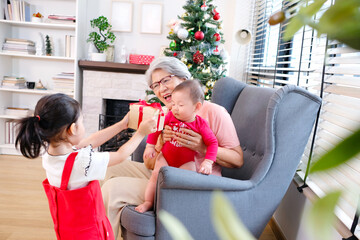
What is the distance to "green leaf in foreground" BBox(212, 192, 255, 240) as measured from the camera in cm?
14

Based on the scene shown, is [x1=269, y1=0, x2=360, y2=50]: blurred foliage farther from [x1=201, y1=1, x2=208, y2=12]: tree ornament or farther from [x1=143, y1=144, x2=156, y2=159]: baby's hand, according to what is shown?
[x1=201, y1=1, x2=208, y2=12]: tree ornament

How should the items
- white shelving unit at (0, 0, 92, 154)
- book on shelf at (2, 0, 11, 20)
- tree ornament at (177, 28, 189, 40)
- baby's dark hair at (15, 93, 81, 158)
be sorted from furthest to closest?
white shelving unit at (0, 0, 92, 154), book on shelf at (2, 0, 11, 20), tree ornament at (177, 28, 189, 40), baby's dark hair at (15, 93, 81, 158)

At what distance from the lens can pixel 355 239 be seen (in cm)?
136

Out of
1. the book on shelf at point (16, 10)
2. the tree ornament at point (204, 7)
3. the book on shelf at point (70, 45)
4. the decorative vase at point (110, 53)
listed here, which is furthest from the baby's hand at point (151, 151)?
the book on shelf at point (16, 10)

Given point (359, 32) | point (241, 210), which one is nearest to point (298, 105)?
point (241, 210)

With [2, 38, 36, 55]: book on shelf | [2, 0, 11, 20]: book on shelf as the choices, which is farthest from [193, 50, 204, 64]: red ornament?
[2, 0, 11, 20]: book on shelf

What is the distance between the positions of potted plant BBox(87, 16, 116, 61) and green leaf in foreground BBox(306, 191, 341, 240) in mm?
4297

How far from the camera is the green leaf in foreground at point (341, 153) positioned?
0.10 m

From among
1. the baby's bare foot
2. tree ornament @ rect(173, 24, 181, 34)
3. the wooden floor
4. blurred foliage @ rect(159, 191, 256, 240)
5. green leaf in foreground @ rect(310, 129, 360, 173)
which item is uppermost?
tree ornament @ rect(173, 24, 181, 34)

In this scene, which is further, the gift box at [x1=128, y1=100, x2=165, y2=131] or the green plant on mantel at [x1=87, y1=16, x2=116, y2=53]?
the green plant on mantel at [x1=87, y1=16, x2=116, y2=53]

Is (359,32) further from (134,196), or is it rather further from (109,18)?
(109,18)

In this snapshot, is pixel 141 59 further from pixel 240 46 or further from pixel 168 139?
pixel 168 139

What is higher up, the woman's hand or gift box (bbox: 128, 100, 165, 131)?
gift box (bbox: 128, 100, 165, 131)

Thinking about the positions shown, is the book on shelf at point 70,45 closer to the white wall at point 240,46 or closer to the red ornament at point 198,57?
the red ornament at point 198,57
